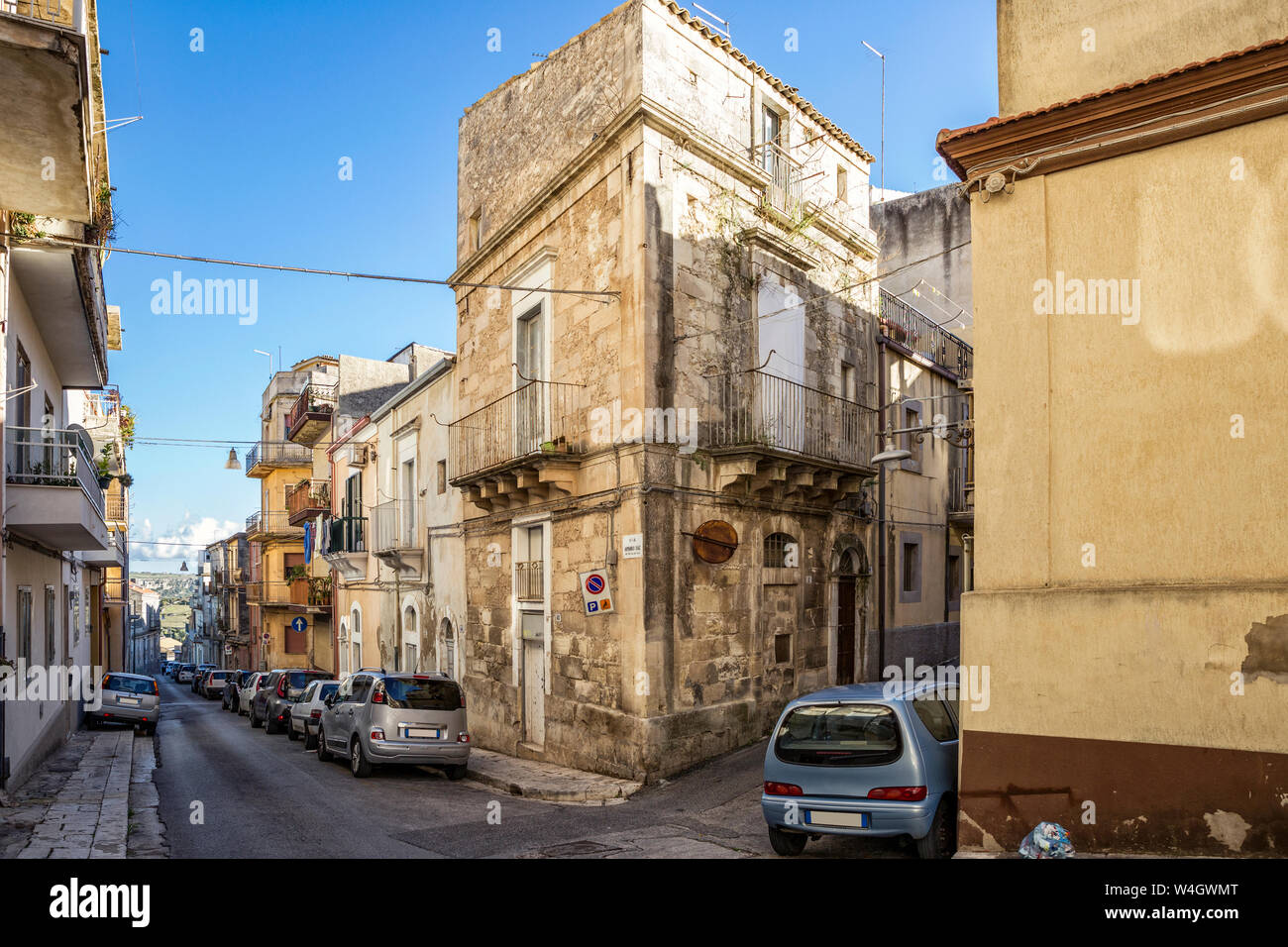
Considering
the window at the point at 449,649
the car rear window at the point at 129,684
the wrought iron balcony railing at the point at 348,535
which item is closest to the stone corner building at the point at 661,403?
the window at the point at 449,649

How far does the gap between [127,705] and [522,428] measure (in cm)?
1386

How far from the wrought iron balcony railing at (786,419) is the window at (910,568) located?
2830mm

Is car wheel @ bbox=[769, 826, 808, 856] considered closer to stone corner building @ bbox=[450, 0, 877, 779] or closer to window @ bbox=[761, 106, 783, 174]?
stone corner building @ bbox=[450, 0, 877, 779]

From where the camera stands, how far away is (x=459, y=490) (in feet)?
59.3

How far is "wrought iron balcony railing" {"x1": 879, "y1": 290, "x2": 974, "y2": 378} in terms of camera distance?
19.1 m

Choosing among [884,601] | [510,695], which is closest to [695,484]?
[510,695]

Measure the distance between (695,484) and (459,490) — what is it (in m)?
6.83

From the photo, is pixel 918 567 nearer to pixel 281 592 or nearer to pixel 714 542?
pixel 714 542

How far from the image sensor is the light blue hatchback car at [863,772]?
716 cm

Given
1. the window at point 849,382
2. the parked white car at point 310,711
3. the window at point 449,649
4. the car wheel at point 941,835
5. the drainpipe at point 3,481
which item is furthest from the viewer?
the window at point 449,649

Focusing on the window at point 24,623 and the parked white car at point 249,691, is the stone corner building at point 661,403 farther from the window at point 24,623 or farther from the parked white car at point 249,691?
the parked white car at point 249,691

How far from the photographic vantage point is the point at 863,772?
23.8 ft
